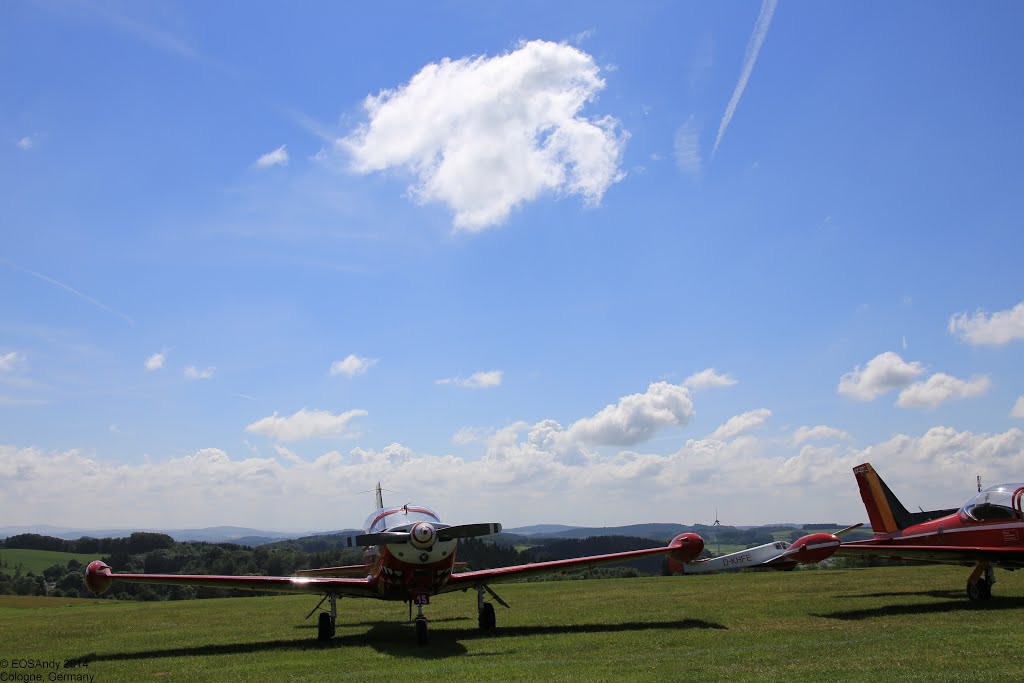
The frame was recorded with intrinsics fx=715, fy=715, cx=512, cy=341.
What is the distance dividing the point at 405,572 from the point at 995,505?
46.1 feet

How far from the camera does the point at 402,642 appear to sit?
14375 mm

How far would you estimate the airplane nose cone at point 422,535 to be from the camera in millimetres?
13781

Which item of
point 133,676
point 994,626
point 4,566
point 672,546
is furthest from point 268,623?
point 4,566

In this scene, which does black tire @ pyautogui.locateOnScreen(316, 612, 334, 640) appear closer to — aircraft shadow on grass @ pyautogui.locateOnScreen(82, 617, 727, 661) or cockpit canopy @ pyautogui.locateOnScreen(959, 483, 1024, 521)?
aircraft shadow on grass @ pyautogui.locateOnScreen(82, 617, 727, 661)

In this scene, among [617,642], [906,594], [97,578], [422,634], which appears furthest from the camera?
[906,594]

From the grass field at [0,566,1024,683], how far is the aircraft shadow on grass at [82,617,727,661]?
0.15 ft

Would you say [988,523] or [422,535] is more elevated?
[422,535]

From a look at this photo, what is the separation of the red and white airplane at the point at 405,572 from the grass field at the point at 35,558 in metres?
97.9

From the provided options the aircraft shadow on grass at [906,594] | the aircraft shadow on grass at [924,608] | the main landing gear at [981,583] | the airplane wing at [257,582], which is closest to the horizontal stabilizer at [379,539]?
the airplane wing at [257,582]

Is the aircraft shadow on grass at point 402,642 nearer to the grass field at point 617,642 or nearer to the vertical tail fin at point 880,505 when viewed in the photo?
the grass field at point 617,642

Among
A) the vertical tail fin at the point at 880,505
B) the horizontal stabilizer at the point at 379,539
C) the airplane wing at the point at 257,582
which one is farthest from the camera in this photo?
the vertical tail fin at the point at 880,505

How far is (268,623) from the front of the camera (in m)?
20.3

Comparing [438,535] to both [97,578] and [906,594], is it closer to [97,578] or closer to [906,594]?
[97,578]

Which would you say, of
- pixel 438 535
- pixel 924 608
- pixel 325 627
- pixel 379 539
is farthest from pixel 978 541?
pixel 325 627
